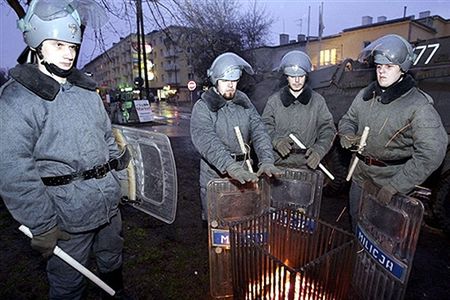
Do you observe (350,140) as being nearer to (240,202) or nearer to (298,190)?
(298,190)

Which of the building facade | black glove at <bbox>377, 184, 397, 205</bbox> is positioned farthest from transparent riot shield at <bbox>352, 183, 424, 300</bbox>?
the building facade

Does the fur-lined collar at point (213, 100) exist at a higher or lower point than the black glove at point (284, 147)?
higher

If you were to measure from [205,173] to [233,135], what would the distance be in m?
0.46

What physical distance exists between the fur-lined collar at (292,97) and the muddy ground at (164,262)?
77.7 inches

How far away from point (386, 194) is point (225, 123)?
1390mm

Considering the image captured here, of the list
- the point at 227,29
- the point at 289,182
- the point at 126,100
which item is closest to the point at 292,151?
the point at 289,182

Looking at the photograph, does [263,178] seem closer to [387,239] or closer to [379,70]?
[387,239]

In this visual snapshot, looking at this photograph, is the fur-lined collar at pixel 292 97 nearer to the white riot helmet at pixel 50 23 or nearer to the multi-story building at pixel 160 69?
the white riot helmet at pixel 50 23

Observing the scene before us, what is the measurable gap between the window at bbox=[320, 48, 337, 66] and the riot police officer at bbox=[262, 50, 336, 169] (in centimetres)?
2635

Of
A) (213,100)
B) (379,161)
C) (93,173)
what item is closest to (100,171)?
(93,173)

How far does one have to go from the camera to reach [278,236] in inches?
89.5

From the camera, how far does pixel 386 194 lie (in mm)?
2180

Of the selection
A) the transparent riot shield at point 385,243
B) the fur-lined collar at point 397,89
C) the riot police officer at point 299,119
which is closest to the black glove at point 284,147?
the riot police officer at point 299,119

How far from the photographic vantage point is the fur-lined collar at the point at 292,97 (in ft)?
10.00
